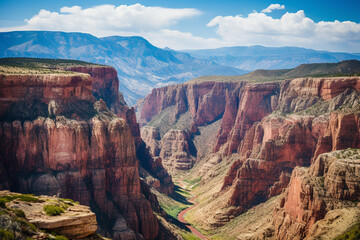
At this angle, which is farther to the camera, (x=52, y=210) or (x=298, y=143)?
(x=298, y=143)

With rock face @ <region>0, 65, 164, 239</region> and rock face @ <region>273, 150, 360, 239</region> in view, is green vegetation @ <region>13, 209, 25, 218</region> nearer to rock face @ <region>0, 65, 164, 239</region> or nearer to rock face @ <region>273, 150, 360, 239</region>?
rock face @ <region>0, 65, 164, 239</region>

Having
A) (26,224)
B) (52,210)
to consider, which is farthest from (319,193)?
(26,224)

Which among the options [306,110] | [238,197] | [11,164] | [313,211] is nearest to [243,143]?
[306,110]

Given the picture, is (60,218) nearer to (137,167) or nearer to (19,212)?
(19,212)

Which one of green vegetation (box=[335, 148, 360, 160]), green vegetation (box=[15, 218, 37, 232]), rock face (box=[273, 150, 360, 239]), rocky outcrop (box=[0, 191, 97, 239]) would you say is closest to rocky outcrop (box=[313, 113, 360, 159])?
green vegetation (box=[335, 148, 360, 160])

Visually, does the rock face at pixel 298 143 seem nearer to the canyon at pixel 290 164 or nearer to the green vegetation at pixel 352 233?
the canyon at pixel 290 164

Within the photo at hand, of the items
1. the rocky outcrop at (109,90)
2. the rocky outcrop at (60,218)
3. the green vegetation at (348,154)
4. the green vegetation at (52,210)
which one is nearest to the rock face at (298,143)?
the green vegetation at (348,154)
